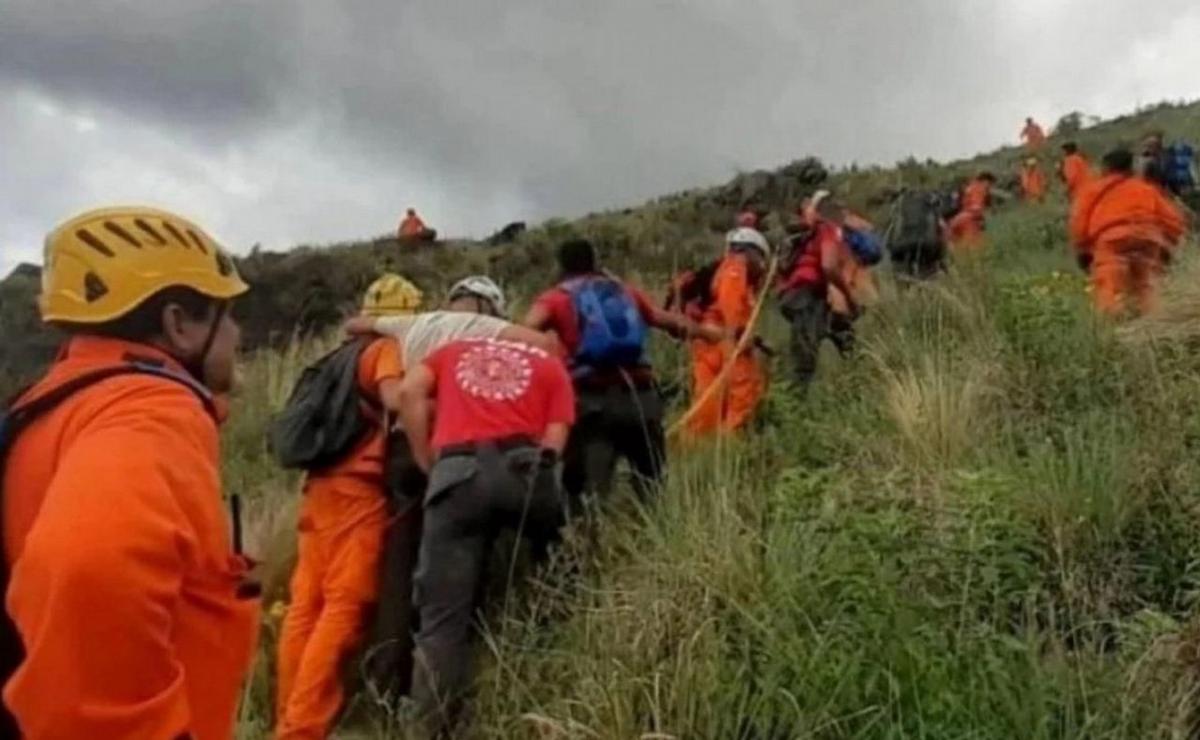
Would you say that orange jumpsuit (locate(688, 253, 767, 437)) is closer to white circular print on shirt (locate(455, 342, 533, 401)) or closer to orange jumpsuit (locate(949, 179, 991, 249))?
white circular print on shirt (locate(455, 342, 533, 401))

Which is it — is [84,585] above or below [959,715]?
above

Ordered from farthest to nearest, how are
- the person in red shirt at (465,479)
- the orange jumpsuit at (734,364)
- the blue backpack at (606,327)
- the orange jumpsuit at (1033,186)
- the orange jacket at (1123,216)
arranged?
the orange jumpsuit at (1033,186), the orange jacket at (1123,216), the orange jumpsuit at (734,364), the blue backpack at (606,327), the person in red shirt at (465,479)

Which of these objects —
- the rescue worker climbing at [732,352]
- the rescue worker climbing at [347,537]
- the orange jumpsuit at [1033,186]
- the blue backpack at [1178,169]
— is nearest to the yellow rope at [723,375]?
the rescue worker climbing at [732,352]

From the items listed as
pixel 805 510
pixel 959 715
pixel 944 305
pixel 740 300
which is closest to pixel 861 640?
pixel 959 715

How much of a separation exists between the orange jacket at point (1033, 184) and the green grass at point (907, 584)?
66.3 feet

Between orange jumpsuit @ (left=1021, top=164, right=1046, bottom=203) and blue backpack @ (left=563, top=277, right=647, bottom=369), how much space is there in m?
19.9

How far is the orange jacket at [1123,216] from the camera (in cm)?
1111

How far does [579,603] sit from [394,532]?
0.99 m

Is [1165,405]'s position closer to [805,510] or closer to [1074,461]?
[1074,461]

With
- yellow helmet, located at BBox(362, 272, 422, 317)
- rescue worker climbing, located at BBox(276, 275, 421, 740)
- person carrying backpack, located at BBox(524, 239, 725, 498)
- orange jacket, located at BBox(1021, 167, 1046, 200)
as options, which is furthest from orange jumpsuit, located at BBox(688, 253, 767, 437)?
orange jacket, located at BBox(1021, 167, 1046, 200)

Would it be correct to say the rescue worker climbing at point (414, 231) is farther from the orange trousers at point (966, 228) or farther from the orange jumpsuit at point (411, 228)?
the orange trousers at point (966, 228)

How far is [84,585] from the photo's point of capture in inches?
112

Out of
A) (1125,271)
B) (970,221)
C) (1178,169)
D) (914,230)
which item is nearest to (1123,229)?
(1125,271)

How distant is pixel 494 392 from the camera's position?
6.76 m
